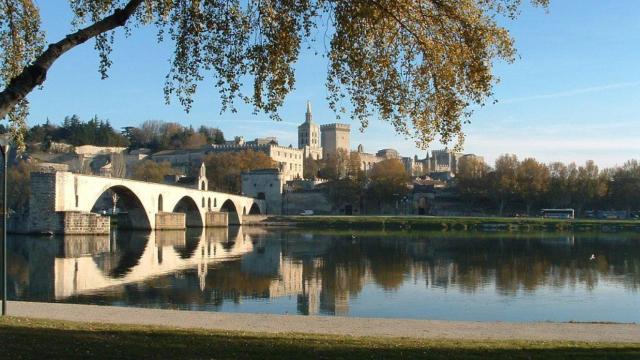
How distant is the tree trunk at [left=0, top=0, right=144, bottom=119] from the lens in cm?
793

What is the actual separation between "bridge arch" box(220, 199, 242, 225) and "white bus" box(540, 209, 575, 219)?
37476 millimetres

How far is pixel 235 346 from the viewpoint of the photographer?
834 centimetres

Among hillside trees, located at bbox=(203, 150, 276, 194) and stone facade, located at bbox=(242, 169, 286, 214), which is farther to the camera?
hillside trees, located at bbox=(203, 150, 276, 194)

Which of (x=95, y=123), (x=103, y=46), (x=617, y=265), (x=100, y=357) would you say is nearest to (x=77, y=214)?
(x=617, y=265)

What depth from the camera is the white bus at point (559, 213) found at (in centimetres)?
7894

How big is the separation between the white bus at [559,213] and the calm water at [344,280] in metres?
40.9

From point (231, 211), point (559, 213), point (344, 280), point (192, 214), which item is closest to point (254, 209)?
point (231, 211)

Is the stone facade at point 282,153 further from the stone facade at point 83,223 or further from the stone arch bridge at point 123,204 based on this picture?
the stone facade at point 83,223

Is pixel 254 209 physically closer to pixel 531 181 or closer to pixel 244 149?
pixel 244 149

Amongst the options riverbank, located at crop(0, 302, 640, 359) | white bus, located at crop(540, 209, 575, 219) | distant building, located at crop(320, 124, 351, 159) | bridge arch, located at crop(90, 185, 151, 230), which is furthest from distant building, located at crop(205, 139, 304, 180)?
riverbank, located at crop(0, 302, 640, 359)

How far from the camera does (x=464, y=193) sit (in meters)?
91.1

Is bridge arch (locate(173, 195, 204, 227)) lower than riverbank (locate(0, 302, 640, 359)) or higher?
higher

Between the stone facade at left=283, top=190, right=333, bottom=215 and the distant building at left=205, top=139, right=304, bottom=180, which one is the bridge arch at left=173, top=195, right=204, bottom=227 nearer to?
the stone facade at left=283, top=190, right=333, bottom=215

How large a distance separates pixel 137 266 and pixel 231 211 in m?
55.3
